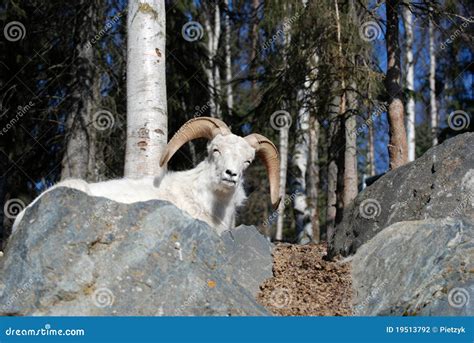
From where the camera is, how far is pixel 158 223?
6766 mm

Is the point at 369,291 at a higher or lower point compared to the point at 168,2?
lower

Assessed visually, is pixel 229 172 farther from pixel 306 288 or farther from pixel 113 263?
pixel 113 263

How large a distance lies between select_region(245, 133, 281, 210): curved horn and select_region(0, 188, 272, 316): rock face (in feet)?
11.5

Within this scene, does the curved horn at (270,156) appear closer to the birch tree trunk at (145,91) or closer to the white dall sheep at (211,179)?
the white dall sheep at (211,179)

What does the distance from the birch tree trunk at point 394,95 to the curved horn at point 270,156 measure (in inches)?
90.0

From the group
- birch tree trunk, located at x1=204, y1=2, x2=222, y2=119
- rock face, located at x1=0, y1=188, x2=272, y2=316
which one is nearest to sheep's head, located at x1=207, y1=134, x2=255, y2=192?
rock face, located at x1=0, y1=188, x2=272, y2=316

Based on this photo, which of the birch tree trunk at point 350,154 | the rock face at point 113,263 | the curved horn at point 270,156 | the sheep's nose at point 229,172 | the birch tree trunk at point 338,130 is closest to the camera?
the rock face at point 113,263

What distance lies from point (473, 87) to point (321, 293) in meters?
23.2

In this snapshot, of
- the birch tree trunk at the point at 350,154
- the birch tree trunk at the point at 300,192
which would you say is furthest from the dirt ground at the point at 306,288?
the birch tree trunk at the point at 300,192

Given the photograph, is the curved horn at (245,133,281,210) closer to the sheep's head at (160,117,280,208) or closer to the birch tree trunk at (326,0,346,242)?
the sheep's head at (160,117,280,208)

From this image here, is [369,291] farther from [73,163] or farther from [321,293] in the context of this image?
[73,163]

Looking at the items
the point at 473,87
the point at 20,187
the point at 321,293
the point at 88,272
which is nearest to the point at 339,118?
the point at 321,293

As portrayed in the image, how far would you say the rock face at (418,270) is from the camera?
6.74 meters

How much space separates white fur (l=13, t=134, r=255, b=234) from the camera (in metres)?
9.39
